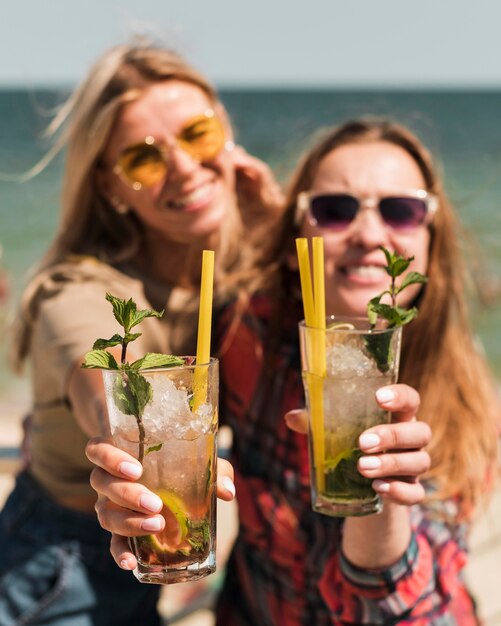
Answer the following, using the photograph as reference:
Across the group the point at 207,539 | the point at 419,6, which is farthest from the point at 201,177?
the point at 419,6

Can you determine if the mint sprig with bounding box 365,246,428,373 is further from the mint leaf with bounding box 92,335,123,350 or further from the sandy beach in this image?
the sandy beach

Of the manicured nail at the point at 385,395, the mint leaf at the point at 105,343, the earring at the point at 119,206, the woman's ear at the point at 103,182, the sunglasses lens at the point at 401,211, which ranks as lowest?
the manicured nail at the point at 385,395

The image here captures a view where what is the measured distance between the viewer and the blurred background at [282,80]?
11.8 ft

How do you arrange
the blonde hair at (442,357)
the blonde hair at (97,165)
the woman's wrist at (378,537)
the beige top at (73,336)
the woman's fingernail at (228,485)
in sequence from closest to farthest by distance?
the woman's fingernail at (228,485) < the woman's wrist at (378,537) < the beige top at (73,336) < the blonde hair at (442,357) < the blonde hair at (97,165)

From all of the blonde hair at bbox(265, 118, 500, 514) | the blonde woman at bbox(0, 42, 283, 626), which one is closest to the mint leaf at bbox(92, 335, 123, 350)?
the blonde woman at bbox(0, 42, 283, 626)

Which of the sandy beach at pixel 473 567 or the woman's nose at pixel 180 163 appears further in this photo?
the sandy beach at pixel 473 567

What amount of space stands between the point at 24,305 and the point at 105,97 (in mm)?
795

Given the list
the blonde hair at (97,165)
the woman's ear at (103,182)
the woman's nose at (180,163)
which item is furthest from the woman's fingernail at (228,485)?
the woman's ear at (103,182)

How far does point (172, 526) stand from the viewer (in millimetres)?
1602

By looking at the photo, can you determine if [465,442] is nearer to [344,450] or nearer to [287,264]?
[287,264]

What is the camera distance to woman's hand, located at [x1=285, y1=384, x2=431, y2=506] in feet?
5.70

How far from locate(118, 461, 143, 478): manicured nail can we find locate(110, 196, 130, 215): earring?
1900 millimetres

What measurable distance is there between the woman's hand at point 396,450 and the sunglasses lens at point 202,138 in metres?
1.57

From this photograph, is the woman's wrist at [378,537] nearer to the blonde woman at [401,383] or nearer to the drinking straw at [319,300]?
the blonde woman at [401,383]
